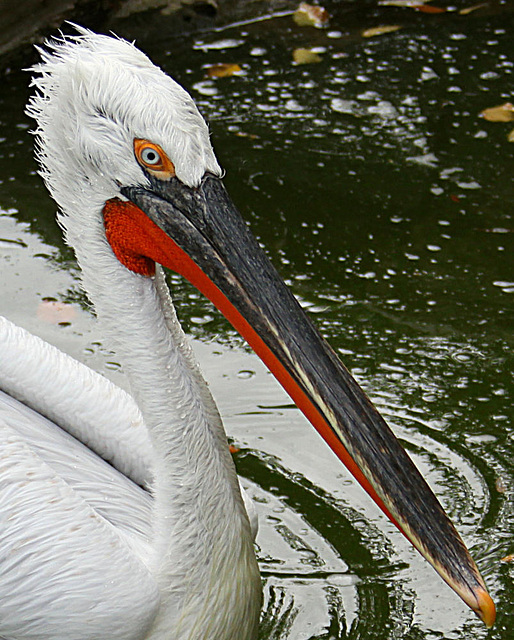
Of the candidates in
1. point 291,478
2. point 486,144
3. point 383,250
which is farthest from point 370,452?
point 486,144

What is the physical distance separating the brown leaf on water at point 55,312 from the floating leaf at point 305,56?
2.07m

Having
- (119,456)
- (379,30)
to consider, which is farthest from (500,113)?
(119,456)

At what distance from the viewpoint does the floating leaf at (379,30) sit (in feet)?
16.9

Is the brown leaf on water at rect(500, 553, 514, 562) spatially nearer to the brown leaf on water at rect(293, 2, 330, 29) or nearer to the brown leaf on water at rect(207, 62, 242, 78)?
the brown leaf on water at rect(207, 62, 242, 78)

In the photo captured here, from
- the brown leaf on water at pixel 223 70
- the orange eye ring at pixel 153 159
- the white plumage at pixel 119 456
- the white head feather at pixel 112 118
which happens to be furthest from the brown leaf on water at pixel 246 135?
the orange eye ring at pixel 153 159

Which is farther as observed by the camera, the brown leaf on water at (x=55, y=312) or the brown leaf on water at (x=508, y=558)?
the brown leaf on water at (x=55, y=312)

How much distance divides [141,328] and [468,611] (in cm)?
107

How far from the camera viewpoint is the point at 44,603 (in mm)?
1822

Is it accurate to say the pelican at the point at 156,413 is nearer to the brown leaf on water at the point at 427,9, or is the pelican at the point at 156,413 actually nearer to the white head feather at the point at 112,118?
the white head feather at the point at 112,118

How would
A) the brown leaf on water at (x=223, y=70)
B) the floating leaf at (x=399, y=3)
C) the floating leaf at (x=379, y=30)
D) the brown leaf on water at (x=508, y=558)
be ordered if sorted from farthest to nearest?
the floating leaf at (x=399, y=3)
the floating leaf at (x=379, y=30)
the brown leaf on water at (x=223, y=70)
the brown leaf on water at (x=508, y=558)

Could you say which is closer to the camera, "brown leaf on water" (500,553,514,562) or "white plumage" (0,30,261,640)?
"white plumage" (0,30,261,640)

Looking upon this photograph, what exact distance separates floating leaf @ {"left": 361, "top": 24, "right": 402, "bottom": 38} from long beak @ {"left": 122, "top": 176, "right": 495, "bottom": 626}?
357 centimetres

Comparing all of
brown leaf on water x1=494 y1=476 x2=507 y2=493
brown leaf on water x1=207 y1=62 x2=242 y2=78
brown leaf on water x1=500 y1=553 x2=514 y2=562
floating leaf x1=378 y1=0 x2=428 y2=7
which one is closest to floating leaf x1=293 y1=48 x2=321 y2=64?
brown leaf on water x1=207 y1=62 x2=242 y2=78

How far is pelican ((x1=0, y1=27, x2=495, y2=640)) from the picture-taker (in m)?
1.79
